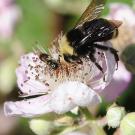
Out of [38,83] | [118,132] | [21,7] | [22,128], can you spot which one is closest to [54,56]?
[38,83]

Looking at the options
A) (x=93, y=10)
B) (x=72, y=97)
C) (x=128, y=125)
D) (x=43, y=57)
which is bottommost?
(x=128, y=125)

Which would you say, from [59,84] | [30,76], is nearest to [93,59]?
[59,84]

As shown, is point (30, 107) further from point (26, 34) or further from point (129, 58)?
point (26, 34)

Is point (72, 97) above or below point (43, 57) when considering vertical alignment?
below

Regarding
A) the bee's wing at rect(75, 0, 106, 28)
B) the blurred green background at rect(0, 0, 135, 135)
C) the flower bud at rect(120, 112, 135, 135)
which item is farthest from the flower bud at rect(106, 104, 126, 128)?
the blurred green background at rect(0, 0, 135, 135)

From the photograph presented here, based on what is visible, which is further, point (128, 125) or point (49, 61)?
point (49, 61)

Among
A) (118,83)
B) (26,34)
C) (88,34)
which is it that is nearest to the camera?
(88,34)

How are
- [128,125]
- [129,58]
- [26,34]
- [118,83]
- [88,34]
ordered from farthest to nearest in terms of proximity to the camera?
[26,34]
[118,83]
[129,58]
[88,34]
[128,125]
